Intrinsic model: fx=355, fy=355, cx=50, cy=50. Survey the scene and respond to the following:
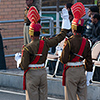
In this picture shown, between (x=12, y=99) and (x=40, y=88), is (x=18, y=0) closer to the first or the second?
(x=12, y=99)

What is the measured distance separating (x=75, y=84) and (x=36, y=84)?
0.66 metres

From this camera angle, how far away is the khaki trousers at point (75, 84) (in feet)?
19.7

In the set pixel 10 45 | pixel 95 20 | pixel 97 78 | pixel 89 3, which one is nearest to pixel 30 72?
pixel 97 78

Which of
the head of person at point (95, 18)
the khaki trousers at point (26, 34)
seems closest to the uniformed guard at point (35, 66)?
the head of person at point (95, 18)

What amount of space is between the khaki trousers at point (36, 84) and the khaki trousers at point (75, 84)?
16.2 inches

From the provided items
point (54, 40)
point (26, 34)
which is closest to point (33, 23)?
point (54, 40)

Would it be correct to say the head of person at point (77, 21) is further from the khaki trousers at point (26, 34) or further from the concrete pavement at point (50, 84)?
the khaki trousers at point (26, 34)

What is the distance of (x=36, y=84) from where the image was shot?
593 centimetres

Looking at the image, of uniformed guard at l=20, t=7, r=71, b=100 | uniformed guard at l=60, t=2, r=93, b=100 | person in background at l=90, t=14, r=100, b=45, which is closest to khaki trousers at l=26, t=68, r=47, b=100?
uniformed guard at l=20, t=7, r=71, b=100

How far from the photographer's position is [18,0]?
11.9 meters

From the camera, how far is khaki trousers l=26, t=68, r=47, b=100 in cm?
592

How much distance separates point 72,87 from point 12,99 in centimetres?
266

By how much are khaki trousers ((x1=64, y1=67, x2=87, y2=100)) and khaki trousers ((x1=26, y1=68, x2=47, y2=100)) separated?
412 mm

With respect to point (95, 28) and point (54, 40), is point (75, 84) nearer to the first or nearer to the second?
point (54, 40)
